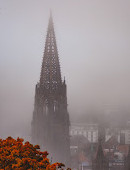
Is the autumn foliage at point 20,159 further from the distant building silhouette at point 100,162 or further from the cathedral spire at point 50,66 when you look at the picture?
the cathedral spire at point 50,66

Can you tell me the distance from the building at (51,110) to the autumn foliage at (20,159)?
8.99 m

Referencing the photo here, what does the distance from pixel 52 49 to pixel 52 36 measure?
76 cm

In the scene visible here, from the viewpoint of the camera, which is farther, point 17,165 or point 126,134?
point 126,134

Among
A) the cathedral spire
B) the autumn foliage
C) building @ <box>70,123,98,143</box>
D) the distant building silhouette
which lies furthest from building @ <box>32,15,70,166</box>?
the autumn foliage

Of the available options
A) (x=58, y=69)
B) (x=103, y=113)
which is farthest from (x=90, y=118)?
(x=58, y=69)

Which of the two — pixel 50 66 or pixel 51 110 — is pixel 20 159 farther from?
pixel 50 66

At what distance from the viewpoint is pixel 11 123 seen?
48.8 feet

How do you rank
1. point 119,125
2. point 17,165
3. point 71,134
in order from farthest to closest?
point 71,134 → point 119,125 → point 17,165

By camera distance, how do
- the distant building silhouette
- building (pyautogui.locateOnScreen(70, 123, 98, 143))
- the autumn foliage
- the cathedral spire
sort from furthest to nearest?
building (pyautogui.locateOnScreen(70, 123, 98, 143)), the cathedral spire, the distant building silhouette, the autumn foliage

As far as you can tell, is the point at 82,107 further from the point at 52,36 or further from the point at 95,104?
the point at 52,36

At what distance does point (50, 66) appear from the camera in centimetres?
1576

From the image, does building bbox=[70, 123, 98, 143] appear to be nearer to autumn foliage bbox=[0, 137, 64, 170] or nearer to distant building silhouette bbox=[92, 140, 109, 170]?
distant building silhouette bbox=[92, 140, 109, 170]

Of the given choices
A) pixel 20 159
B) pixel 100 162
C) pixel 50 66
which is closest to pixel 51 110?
pixel 50 66

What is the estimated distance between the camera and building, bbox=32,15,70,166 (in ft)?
47.5
